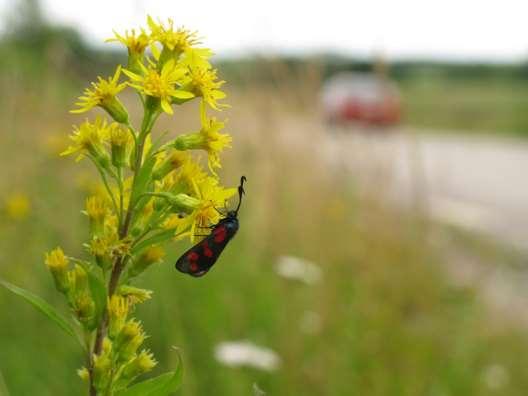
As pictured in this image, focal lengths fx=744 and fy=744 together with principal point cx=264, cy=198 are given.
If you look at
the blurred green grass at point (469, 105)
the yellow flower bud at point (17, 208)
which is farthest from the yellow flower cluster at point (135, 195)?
the blurred green grass at point (469, 105)

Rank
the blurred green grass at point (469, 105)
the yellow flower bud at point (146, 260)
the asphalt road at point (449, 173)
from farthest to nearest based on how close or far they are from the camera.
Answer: the blurred green grass at point (469, 105), the asphalt road at point (449, 173), the yellow flower bud at point (146, 260)

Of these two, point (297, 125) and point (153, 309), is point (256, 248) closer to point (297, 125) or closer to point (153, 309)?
point (297, 125)

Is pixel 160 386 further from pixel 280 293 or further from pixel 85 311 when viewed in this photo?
pixel 280 293

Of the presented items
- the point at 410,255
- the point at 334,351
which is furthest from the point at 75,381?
the point at 410,255

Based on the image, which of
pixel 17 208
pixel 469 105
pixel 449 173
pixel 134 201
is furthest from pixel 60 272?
pixel 469 105

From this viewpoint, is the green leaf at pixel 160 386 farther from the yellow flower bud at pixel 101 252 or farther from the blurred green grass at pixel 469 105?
the blurred green grass at pixel 469 105

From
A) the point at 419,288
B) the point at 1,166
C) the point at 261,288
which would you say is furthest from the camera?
the point at 419,288

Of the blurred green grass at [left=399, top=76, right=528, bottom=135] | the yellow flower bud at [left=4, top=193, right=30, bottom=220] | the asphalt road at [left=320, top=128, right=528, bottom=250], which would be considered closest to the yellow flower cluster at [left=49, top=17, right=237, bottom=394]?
the yellow flower bud at [left=4, top=193, right=30, bottom=220]
